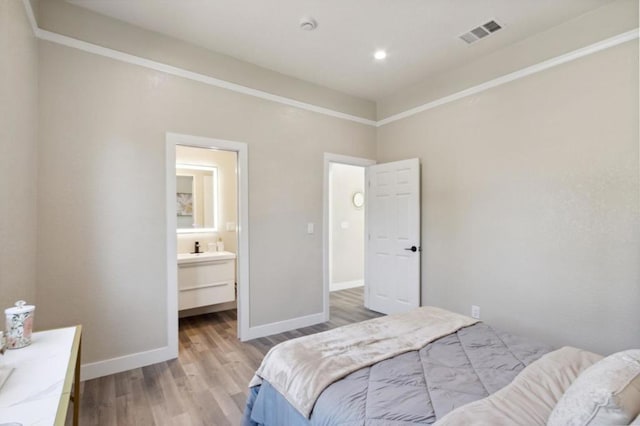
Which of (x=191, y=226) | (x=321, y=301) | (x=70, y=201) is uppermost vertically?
(x=70, y=201)

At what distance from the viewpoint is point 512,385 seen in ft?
4.26

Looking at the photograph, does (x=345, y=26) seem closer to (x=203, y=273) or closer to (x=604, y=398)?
(x=604, y=398)

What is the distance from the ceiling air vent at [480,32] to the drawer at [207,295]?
3889 millimetres

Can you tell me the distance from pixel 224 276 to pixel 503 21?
408 cm

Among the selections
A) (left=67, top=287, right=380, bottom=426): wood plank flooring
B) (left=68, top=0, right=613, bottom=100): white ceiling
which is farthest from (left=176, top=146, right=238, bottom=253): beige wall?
(left=68, top=0, right=613, bottom=100): white ceiling

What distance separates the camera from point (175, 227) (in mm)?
2943

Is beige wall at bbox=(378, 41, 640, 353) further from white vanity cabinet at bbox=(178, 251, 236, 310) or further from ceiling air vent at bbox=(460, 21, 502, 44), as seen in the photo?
white vanity cabinet at bbox=(178, 251, 236, 310)

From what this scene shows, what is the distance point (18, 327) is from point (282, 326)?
2553 mm

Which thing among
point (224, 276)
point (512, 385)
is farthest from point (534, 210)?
point (224, 276)

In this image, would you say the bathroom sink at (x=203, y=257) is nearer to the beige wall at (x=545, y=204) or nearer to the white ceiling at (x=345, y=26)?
the white ceiling at (x=345, y=26)

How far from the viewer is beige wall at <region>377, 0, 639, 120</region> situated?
245 centimetres

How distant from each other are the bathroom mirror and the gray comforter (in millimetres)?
3228

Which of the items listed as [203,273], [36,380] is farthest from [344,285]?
[36,380]

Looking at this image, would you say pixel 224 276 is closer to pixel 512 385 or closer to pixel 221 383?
pixel 221 383
